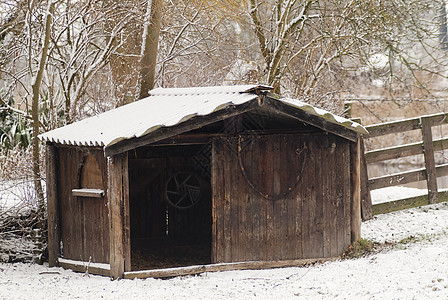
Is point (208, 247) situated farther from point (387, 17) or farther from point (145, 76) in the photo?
point (387, 17)

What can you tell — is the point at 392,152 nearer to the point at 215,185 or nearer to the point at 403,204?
the point at 403,204

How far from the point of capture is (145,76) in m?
12.2

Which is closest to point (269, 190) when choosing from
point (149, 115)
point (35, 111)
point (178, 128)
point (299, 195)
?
point (299, 195)

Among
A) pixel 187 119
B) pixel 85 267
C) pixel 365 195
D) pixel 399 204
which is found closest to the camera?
pixel 187 119

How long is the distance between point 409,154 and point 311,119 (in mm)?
3546

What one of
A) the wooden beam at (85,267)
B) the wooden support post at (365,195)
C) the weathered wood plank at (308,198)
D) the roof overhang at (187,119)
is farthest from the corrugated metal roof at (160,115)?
the wooden support post at (365,195)

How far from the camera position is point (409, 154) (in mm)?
10984

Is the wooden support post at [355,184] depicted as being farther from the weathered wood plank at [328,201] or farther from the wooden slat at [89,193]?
the wooden slat at [89,193]

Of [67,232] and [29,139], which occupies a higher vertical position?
[29,139]

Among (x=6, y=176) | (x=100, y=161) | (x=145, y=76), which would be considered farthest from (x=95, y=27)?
(x=100, y=161)

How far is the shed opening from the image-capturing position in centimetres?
1086

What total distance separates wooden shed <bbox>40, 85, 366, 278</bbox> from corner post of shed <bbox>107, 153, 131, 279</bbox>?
13 mm

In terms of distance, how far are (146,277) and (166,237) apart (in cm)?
336

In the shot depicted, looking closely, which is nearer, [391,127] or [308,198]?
[308,198]
